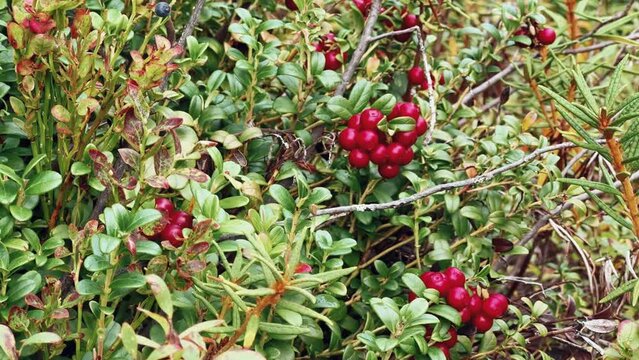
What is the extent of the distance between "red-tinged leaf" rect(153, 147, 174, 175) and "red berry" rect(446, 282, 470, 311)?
616 mm

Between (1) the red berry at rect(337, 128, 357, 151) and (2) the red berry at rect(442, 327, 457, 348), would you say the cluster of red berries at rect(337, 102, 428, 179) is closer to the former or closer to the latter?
(1) the red berry at rect(337, 128, 357, 151)

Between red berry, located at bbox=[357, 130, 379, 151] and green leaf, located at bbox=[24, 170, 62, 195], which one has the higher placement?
green leaf, located at bbox=[24, 170, 62, 195]

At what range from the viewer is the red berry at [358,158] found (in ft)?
5.10

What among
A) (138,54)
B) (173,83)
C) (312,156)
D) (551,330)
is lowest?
(551,330)

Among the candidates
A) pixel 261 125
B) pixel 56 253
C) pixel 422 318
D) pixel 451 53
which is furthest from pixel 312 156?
pixel 451 53

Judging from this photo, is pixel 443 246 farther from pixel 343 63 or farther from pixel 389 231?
pixel 343 63

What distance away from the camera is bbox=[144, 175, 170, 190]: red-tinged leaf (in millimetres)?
1153

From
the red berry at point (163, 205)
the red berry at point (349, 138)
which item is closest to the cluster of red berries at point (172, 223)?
the red berry at point (163, 205)

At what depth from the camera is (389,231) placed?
5.62 ft

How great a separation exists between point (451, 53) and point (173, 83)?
128cm

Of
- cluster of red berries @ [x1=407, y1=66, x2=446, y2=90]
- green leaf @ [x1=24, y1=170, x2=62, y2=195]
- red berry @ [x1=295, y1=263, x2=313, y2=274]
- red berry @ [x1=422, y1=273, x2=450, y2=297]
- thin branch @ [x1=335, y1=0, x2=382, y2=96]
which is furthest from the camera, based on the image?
cluster of red berries @ [x1=407, y1=66, x2=446, y2=90]

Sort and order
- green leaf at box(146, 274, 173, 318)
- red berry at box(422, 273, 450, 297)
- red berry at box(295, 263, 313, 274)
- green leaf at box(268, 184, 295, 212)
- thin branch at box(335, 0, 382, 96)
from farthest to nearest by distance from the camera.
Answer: thin branch at box(335, 0, 382, 96) → red berry at box(422, 273, 450, 297) → green leaf at box(268, 184, 295, 212) → red berry at box(295, 263, 313, 274) → green leaf at box(146, 274, 173, 318)

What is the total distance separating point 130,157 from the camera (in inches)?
47.4

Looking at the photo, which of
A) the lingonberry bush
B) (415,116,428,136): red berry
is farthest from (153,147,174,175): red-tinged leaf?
(415,116,428,136): red berry
